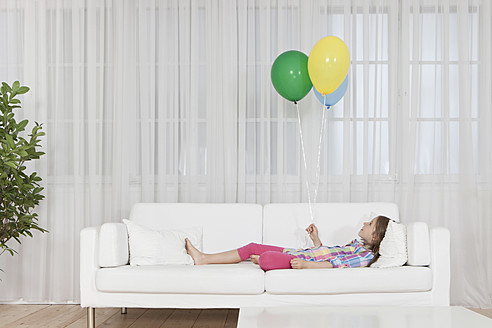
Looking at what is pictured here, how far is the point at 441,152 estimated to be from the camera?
4027mm

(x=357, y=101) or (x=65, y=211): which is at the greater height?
(x=357, y=101)

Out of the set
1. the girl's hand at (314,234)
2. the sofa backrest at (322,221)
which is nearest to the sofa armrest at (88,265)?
the sofa backrest at (322,221)

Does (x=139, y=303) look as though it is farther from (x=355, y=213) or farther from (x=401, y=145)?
(x=401, y=145)

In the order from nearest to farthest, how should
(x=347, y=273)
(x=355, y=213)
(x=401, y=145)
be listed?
1. (x=347, y=273)
2. (x=355, y=213)
3. (x=401, y=145)

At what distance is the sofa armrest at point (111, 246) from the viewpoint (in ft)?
10.1

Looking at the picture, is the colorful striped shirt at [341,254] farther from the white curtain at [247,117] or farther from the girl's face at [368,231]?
the white curtain at [247,117]

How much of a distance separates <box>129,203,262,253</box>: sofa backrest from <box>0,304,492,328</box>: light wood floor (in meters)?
0.46

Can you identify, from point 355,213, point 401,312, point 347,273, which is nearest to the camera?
point 401,312

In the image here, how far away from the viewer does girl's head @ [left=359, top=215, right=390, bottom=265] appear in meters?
3.24

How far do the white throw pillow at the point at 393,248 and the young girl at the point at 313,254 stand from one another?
71 millimetres

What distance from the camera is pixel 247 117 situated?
4.08m

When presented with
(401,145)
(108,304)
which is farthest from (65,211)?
(401,145)

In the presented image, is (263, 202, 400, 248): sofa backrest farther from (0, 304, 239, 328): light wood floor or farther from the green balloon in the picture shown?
the green balloon

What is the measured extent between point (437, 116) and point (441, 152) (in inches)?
10.5
